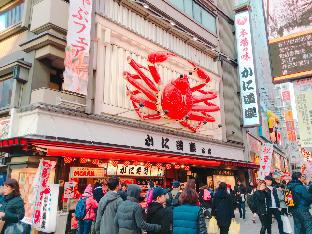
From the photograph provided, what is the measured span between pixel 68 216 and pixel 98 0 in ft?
34.7

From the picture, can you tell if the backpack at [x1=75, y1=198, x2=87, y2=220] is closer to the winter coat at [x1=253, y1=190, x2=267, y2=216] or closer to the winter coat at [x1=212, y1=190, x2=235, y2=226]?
the winter coat at [x1=212, y1=190, x2=235, y2=226]

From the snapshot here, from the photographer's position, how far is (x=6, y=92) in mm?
13719

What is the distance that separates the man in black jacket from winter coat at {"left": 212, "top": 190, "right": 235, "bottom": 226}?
11.9 ft

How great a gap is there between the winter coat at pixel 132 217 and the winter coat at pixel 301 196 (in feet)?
17.0

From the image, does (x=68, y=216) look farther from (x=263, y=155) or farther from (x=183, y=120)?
(x=263, y=155)

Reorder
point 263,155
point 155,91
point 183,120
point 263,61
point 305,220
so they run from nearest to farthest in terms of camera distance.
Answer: point 305,220
point 155,91
point 183,120
point 263,155
point 263,61

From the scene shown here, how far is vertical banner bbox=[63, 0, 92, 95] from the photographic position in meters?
12.3

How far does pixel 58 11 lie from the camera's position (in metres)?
13.3

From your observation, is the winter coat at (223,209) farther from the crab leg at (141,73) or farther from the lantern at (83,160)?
the crab leg at (141,73)

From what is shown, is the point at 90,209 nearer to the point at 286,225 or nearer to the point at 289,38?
the point at 286,225

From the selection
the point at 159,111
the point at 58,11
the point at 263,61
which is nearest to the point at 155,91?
the point at 159,111

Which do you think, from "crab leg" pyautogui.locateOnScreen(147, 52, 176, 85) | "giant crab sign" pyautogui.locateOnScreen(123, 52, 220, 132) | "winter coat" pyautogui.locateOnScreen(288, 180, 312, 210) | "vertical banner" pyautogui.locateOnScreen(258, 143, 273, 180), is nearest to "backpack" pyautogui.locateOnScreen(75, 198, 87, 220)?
"winter coat" pyautogui.locateOnScreen(288, 180, 312, 210)

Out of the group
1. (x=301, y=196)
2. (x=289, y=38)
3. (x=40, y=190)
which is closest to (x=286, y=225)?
(x=301, y=196)

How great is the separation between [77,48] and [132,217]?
942 cm
